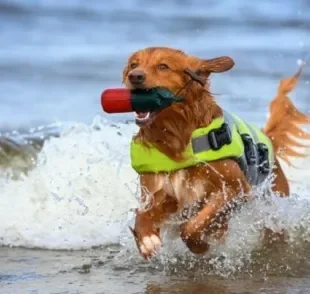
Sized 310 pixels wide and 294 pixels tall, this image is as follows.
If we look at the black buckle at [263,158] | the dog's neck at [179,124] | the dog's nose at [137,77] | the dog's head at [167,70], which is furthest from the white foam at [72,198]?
the dog's nose at [137,77]

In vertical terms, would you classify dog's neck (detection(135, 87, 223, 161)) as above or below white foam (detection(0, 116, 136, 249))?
above

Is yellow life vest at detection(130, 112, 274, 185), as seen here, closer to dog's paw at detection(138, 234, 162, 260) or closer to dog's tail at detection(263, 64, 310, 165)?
dog's paw at detection(138, 234, 162, 260)

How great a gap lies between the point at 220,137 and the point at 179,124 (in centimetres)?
23

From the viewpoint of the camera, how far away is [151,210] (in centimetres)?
650

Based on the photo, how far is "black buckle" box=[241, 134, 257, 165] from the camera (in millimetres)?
6727

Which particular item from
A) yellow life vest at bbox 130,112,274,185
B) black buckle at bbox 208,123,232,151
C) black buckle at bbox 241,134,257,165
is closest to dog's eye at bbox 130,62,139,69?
yellow life vest at bbox 130,112,274,185

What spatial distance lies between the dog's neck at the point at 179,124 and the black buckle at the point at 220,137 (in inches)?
2.5

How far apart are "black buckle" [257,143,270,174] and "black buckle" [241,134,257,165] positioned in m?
0.12

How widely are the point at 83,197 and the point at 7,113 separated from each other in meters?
4.37

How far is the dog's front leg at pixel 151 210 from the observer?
21.0ft

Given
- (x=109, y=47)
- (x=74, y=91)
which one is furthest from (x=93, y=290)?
(x=109, y=47)

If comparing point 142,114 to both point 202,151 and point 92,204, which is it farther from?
point 92,204

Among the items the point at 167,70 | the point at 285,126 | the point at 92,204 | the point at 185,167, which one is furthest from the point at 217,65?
the point at 92,204

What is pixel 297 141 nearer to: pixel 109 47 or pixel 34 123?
pixel 34 123
